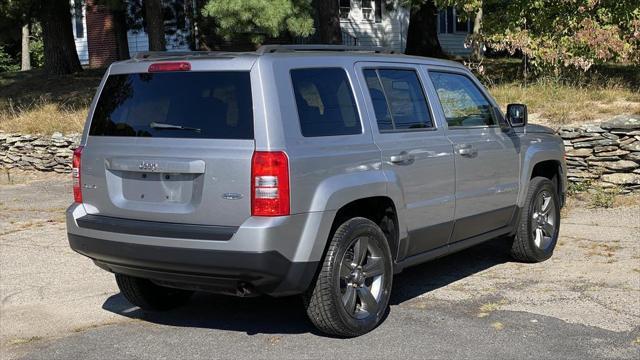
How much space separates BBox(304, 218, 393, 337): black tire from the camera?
16.8 ft

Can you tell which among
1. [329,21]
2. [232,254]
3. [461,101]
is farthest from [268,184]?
[329,21]

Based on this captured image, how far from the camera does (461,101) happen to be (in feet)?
22.1

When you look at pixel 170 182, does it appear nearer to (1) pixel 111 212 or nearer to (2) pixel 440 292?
(1) pixel 111 212

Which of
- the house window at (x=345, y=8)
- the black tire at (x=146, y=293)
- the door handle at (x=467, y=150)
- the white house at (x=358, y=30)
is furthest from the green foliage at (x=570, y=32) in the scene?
the house window at (x=345, y=8)

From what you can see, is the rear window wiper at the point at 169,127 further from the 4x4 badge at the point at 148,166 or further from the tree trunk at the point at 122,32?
the tree trunk at the point at 122,32

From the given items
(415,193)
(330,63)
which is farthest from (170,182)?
(415,193)

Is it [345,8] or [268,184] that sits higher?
[345,8]

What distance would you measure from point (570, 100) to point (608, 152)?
75.3 inches

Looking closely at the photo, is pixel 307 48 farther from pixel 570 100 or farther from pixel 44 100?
pixel 44 100

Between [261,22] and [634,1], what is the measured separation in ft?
24.9

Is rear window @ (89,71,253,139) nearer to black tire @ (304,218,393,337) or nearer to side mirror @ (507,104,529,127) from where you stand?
black tire @ (304,218,393,337)

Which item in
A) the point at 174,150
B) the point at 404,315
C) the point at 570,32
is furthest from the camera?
the point at 570,32

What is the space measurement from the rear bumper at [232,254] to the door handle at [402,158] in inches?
32.1

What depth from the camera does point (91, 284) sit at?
23.1ft
